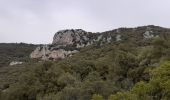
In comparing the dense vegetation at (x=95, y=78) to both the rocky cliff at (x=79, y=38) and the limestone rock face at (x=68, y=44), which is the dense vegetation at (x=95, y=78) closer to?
the rocky cliff at (x=79, y=38)

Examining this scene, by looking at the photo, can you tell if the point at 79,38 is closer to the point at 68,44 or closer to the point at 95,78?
the point at 68,44

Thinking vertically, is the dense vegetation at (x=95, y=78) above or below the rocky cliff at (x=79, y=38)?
below

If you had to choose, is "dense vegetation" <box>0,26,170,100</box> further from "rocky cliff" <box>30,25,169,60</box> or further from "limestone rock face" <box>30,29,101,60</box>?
"limestone rock face" <box>30,29,101,60</box>

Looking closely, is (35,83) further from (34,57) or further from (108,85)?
(34,57)

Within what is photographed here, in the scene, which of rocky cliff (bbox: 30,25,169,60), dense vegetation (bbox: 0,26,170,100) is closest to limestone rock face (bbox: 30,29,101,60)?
rocky cliff (bbox: 30,25,169,60)

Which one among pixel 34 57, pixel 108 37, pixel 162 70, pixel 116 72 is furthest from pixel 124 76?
pixel 34 57

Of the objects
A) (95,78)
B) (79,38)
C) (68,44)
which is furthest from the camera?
(79,38)

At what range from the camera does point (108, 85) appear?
177ft

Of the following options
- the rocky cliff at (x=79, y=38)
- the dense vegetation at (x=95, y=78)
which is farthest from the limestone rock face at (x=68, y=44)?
the dense vegetation at (x=95, y=78)

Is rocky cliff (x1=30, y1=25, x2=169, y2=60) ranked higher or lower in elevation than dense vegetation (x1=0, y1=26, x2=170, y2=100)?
A: higher

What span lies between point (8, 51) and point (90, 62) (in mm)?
123828

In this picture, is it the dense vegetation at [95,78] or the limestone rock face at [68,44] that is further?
the limestone rock face at [68,44]

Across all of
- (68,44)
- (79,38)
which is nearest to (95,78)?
(68,44)

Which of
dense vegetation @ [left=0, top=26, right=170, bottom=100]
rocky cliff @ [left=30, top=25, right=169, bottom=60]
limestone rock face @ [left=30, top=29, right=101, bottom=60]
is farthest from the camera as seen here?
limestone rock face @ [left=30, top=29, right=101, bottom=60]
